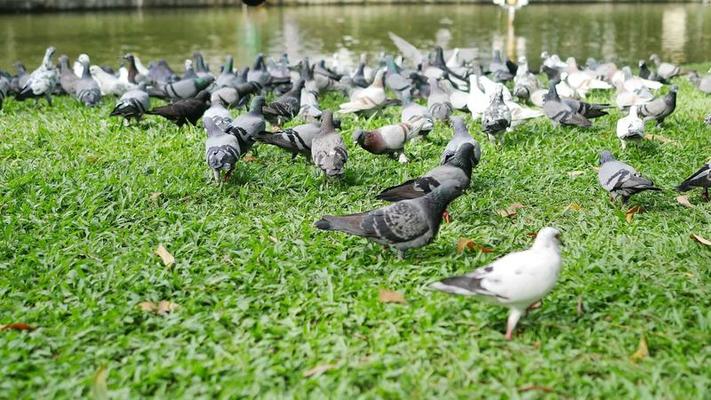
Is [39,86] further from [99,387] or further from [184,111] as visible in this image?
[99,387]

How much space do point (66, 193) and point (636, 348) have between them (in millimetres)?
4280

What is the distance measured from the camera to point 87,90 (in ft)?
30.8

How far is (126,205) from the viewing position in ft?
17.7

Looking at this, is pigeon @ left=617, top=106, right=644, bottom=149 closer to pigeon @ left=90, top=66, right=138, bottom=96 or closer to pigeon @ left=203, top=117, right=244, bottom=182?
pigeon @ left=203, top=117, right=244, bottom=182

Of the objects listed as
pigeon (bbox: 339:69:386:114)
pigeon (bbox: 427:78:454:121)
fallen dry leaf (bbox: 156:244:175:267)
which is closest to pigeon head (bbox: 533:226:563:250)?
fallen dry leaf (bbox: 156:244:175:267)

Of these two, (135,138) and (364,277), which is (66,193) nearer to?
(135,138)

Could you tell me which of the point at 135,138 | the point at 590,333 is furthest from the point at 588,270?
the point at 135,138

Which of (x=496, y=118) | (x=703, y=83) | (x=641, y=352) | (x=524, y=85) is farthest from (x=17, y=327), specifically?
(x=703, y=83)

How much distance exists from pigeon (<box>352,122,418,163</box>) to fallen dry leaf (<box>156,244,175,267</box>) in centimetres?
218

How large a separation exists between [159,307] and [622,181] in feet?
11.2

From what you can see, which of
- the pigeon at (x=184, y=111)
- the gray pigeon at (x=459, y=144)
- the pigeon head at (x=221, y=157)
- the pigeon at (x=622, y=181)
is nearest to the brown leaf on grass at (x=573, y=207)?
the pigeon at (x=622, y=181)

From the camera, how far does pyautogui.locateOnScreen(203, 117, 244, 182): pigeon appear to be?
5.58 metres

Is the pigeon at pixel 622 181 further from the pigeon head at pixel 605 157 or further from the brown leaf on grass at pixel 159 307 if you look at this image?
the brown leaf on grass at pixel 159 307

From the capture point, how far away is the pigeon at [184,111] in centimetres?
765
